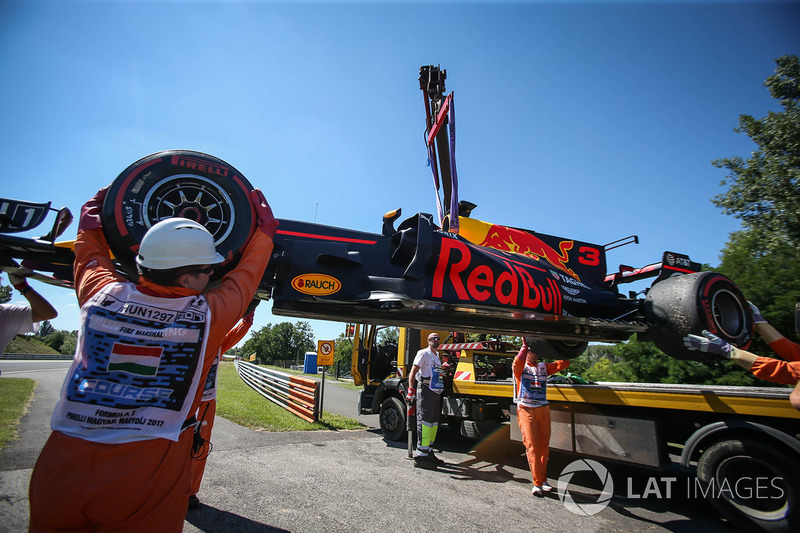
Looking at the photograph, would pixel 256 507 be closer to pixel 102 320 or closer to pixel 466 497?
pixel 466 497

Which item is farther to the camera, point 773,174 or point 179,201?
point 773,174

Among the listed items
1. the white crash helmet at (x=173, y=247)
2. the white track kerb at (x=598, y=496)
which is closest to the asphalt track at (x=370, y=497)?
the white track kerb at (x=598, y=496)

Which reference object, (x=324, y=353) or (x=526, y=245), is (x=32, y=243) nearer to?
(x=526, y=245)

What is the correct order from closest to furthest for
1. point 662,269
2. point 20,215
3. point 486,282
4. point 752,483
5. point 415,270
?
1. point 20,215
2. point 415,270
3. point 486,282
4. point 752,483
5. point 662,269

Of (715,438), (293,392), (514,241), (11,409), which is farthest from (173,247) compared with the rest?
(11,409)

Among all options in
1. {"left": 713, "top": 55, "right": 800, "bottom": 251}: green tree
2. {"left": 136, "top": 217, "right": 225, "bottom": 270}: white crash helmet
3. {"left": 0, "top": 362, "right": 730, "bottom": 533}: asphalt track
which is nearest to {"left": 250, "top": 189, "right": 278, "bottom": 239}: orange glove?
{"left": 136, "top": 217, "right": 225, "bottom": 270}: white crash helmet

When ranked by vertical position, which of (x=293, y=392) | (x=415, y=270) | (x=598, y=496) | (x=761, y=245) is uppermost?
(x=761, y=245)

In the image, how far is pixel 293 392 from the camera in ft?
33.0

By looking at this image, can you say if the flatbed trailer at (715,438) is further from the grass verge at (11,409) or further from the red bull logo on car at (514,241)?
the grass verge at (11,409)

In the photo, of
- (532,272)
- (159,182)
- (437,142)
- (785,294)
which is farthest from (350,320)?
(785,294)

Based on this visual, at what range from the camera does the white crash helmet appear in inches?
56.5

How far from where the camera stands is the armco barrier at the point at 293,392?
8547 millimetres

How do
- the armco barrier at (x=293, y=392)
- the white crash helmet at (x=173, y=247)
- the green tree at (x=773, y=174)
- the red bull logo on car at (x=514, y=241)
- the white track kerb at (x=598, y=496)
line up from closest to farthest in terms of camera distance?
1. the white crash helmet at (x=173, y=247)
2. the white track kerb at (x=598, y=496)
3. the red bull logo on car at (x=514, y=241)
4. the armco barrier at (x=293, y=392)
5. the green tree at (x=773, y=174)

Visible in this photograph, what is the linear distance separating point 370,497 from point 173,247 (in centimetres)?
336
